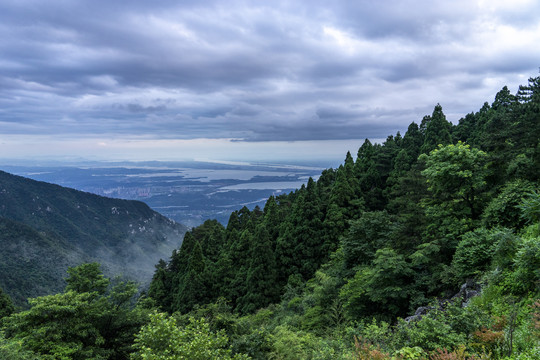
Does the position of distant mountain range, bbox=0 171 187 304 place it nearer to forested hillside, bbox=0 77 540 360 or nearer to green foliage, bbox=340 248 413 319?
forested hillside, bbox=0 77 540 360

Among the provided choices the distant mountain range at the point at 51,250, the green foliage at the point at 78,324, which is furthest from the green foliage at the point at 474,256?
the distant mountain range at the point at 51,250

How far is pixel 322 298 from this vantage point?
19297mm

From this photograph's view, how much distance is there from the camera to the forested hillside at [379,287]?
27.5ft

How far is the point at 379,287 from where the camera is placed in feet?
50.1

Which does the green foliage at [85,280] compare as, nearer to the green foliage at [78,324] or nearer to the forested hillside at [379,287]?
the green foliage at [78,324]

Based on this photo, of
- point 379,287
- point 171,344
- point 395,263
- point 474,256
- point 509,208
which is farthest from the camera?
point 379,287

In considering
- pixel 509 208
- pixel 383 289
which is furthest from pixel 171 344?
pixel 509 208

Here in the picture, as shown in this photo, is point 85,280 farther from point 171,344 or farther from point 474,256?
point 474,256

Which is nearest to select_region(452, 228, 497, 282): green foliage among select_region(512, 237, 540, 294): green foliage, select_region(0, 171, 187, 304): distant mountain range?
select_region(512, 237, 540, 294): green foliage

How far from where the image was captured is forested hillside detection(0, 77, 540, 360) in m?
8.38

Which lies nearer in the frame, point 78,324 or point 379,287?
point 379,287

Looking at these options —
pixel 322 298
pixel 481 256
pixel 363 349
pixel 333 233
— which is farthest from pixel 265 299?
pixel 363 349

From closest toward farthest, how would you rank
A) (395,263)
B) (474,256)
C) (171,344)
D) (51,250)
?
(171,344)
(474,256)
(395,263)
(51,250)

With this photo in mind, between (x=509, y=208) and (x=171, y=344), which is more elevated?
(x=509, y=208)
